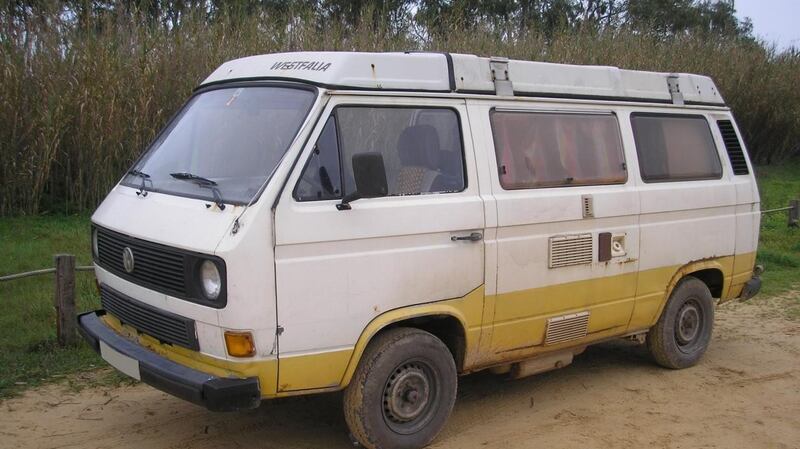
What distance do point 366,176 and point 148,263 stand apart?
4.27ft

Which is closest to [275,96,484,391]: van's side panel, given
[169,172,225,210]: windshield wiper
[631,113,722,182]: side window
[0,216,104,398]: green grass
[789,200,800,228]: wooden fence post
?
[169,172,225,210]: windshield wiper

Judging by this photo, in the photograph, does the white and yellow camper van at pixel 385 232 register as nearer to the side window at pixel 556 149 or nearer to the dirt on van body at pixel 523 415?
the side window at pixel 556 149

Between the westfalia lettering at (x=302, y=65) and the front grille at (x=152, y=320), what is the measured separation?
1564 millimetres

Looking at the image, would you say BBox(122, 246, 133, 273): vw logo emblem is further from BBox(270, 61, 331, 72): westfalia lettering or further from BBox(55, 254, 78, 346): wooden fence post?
BBox(55, 254, 78, 346): wooden fence post

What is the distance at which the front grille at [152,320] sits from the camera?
13.7ft

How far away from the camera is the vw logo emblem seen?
Result: 4500 mm

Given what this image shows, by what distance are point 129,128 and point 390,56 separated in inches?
251

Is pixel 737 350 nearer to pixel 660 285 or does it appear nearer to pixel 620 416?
pixel 660 285

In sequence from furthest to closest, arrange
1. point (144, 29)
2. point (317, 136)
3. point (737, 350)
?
point (144, 29) → point (737, 350) → point (317, 136)

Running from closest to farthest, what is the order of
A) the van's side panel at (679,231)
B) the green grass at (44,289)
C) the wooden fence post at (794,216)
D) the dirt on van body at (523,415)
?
1. the dirt on van body at (523,415)
2. the van's side panel at (679,231)
3. the green grass at (44,289)
4. the wooden fence post at (794,216)

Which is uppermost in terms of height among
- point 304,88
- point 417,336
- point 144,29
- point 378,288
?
point 144,29

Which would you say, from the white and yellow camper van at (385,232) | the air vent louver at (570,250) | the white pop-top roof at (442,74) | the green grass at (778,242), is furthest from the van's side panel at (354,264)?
the green grass at (778,242)

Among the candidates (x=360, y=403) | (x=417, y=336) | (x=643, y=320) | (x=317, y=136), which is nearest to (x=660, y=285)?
(x=643, y=320)

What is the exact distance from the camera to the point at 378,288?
441 cm
